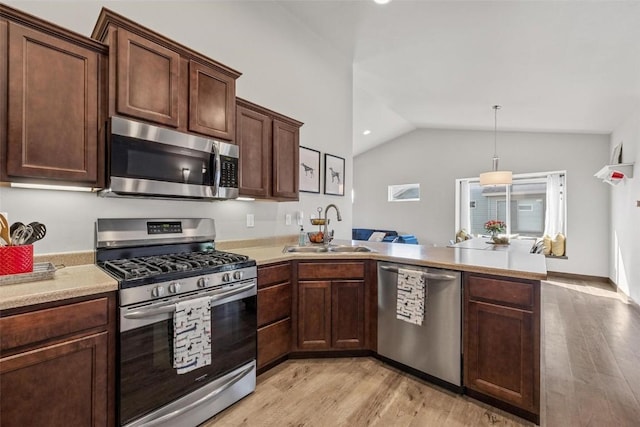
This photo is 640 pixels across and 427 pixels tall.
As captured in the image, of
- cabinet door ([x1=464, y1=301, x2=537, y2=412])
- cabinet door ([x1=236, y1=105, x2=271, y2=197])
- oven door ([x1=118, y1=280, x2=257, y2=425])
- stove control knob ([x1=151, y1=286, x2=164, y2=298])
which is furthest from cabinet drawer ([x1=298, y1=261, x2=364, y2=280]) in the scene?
stove control knob ([x1=151, y1=286, x2=164, y2=298])

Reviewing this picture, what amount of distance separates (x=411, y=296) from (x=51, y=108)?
236 cm

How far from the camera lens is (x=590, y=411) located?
73.5 inches

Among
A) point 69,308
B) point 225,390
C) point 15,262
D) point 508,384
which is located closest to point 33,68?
point 15,262

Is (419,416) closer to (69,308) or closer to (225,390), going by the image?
→ (225,390)

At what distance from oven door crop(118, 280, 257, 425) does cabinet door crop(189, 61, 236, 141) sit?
1.09 meters

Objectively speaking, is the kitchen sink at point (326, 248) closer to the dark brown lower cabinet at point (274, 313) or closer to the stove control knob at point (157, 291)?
the dark brown lower cabinet at point (274, 313)

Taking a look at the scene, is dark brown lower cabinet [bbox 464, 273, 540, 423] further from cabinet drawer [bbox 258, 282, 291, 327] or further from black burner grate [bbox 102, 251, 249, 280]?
black burner grate [bbox 102, 251, 249, 280]

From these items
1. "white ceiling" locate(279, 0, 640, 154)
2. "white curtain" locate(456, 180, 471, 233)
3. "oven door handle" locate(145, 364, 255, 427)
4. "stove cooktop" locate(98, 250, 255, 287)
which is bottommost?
"oven door handle" locate(145, 364, 255, 427)

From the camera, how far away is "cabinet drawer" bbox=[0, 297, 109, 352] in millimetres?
1123

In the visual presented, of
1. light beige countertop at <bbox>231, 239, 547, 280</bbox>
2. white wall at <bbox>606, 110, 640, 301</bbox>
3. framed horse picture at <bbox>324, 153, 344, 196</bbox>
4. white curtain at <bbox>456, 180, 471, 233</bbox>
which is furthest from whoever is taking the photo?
white curtain at <bbox>456, 180, 471, 233</bbox>

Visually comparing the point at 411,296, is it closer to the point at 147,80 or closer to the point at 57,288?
the point at 57,288

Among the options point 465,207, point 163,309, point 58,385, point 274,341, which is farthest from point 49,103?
point 465,207

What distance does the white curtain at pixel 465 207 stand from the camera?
6.85 metres

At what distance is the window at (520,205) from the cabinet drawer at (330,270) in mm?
5249
